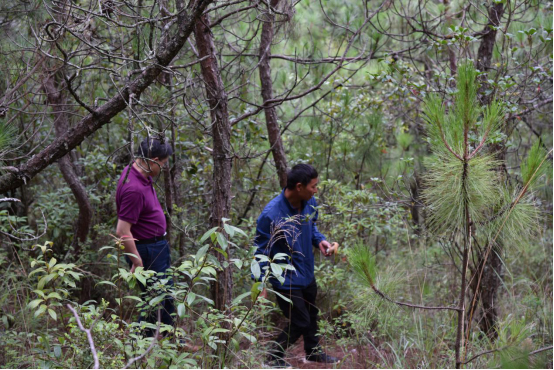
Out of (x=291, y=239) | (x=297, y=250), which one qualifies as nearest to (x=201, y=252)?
(x=291, y=239)

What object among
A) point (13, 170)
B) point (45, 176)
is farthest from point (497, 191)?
point (45, 176)

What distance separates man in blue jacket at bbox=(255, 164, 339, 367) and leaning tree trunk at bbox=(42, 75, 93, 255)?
1.85 meters

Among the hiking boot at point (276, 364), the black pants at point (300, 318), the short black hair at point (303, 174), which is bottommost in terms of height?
the hiking boot at point (276, 364)

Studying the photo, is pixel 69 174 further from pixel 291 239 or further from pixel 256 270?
pixel 256 270

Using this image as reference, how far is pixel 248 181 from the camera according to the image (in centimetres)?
518

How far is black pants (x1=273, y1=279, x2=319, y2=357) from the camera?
3.70 m

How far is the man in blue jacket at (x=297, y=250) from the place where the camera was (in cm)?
360

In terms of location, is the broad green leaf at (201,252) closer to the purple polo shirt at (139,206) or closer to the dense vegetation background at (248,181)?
the dense vegetation background at (248,181)

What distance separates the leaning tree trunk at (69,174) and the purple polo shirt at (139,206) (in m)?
1.06

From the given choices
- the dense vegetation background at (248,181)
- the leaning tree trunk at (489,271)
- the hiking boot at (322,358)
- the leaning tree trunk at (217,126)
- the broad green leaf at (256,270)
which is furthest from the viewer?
the leaning tree trunk at (489,271)

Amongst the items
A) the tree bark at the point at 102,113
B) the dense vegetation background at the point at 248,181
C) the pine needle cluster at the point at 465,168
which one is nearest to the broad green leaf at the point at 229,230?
the dense vegetation background at the point at 248,181

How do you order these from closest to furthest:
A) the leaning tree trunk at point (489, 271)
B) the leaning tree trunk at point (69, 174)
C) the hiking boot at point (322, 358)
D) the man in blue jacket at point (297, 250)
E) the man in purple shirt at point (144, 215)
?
the man in purple shirt at point (144, 215), the man in blue jacket at point (297, 250), the hiking boot at point (322, 358), the leaning tree trunk at point (489, 271), the leaning tree trunk at point (69, 174)

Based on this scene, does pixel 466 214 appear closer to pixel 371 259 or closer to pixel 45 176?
pixel 371 259

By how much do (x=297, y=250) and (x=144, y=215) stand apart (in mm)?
1144
